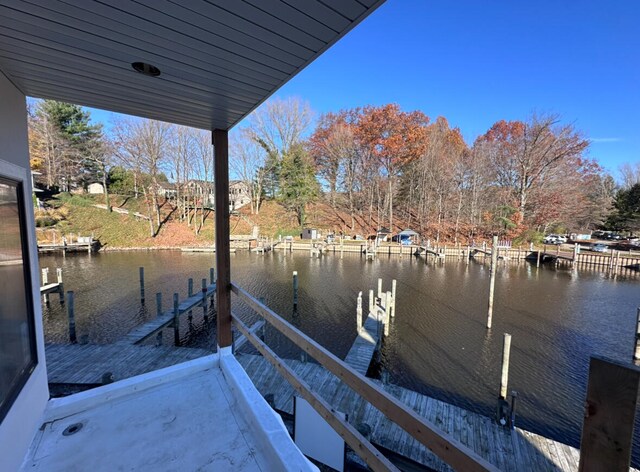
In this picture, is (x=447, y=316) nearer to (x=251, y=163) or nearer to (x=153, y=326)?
(x=153, y=326)

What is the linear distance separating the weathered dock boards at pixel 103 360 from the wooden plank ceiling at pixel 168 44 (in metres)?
5.07

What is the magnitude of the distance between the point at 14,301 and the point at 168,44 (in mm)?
2034

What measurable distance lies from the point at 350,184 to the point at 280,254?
10.4 metres

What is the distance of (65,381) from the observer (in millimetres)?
5164

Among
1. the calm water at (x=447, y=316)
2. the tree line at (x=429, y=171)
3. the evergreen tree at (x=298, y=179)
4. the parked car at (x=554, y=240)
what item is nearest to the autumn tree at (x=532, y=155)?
the tree line at (x=429, y=171)

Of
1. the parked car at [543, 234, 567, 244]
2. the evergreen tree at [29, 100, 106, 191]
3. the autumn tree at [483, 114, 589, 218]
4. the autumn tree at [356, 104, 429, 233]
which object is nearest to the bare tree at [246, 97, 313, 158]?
the autumn tree at [356, 104, 429, 233]

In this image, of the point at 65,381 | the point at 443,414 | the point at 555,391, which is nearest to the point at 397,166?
the point at 555,391

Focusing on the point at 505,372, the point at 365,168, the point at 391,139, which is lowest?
the point at 505,372

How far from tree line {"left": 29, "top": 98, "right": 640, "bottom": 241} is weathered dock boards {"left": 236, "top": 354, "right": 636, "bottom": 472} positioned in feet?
75.5

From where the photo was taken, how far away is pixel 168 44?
1647 millimetres

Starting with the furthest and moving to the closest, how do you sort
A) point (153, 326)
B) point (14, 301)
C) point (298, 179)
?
→ point (298, 179) < point (153, 326) < point (14, 301)

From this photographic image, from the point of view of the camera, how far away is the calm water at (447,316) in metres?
7.02

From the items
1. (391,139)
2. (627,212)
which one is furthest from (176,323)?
(627,212)

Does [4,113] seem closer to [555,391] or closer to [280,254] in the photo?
[555,391]
